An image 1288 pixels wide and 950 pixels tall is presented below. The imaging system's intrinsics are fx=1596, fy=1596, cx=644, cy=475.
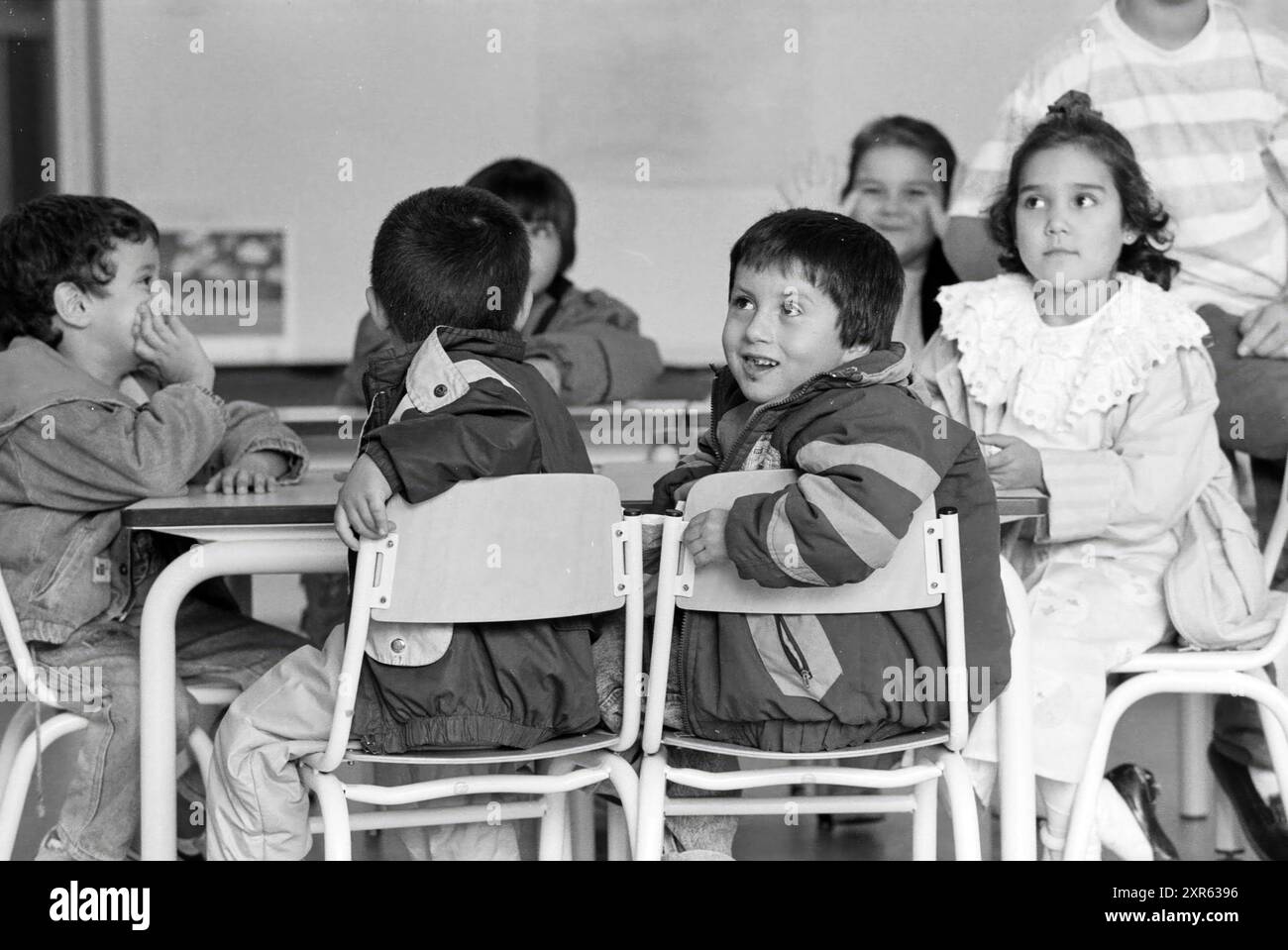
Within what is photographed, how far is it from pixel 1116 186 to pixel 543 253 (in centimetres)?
126

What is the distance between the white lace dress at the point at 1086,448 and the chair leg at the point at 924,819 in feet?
0.42

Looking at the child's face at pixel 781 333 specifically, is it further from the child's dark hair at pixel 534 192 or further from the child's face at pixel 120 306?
the child's dark hair at pixel 534 192

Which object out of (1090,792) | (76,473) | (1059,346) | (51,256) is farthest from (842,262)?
(51,256)

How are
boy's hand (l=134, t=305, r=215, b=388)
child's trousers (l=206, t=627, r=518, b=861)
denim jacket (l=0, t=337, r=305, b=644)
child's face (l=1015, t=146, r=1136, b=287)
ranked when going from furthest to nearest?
child's face (l=1015, t=146, r=1136, b=287) < boy's hand (l=134, t=305, r=215, b=388) < denim jacket (l=0, t=337, r=305, b=644) < child's trousers (l=206, t=627, r=518, b=861)

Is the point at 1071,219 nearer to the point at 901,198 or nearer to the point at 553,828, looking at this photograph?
the point at 901,198

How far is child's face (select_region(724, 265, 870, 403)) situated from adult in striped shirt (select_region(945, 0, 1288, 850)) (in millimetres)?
1046

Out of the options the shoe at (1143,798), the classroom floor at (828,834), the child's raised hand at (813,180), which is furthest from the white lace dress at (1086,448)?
the child's raised hand at (813,180)

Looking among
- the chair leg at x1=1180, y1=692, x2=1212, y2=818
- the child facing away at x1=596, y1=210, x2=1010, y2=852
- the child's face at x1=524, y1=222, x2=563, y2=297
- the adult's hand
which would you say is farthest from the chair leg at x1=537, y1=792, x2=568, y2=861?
the child's face at x1=524, y1=222, x2=563, y2=297

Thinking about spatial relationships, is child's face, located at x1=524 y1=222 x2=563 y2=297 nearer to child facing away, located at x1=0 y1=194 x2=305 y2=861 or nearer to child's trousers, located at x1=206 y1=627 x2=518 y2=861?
child facing away, located at x1=0 y1=194 x2=305 y2=861

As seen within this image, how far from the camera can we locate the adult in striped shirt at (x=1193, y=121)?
107 inches

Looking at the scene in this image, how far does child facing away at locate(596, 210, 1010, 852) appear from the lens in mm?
1518

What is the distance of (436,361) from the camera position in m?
1.62

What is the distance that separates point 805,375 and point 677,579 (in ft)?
1.05
